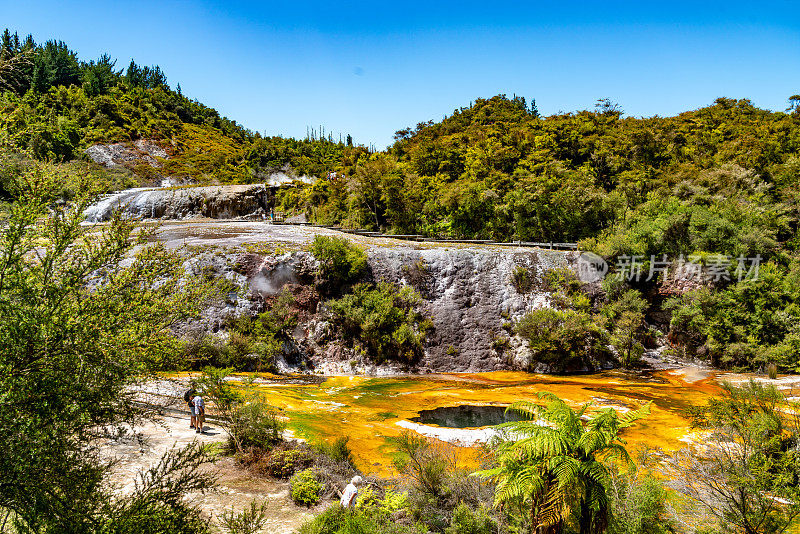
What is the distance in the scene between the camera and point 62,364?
12.9 feet

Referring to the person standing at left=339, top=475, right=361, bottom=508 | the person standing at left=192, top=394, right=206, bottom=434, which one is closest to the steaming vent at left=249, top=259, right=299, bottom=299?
the person standing at left=192, top=394, right=206, bottom=434

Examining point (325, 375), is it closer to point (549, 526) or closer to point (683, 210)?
point (549, 526)

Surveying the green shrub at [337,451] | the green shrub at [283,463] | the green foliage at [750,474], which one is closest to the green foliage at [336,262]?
the green shrub at [337,451]

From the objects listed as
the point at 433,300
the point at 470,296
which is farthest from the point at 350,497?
the point at 470,296

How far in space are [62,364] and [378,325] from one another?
17.9m

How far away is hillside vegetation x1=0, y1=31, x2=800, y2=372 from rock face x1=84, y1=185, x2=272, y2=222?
3.16 metres

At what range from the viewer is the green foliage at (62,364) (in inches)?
142

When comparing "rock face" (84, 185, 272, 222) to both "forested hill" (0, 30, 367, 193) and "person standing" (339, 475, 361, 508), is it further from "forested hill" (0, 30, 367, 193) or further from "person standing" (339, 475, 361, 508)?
"person standing" (339, 475, 361, 508)

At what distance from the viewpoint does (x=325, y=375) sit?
67.2ft

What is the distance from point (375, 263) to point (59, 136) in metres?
43.7

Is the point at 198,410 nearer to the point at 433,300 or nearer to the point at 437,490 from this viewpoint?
the point at 437,490

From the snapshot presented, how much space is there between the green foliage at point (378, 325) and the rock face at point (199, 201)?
89.1 feet

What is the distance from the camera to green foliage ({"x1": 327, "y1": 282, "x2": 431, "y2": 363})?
847 inches

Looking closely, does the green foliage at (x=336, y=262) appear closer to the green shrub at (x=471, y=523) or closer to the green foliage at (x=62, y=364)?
the green shrub at (x=471, y=523)
